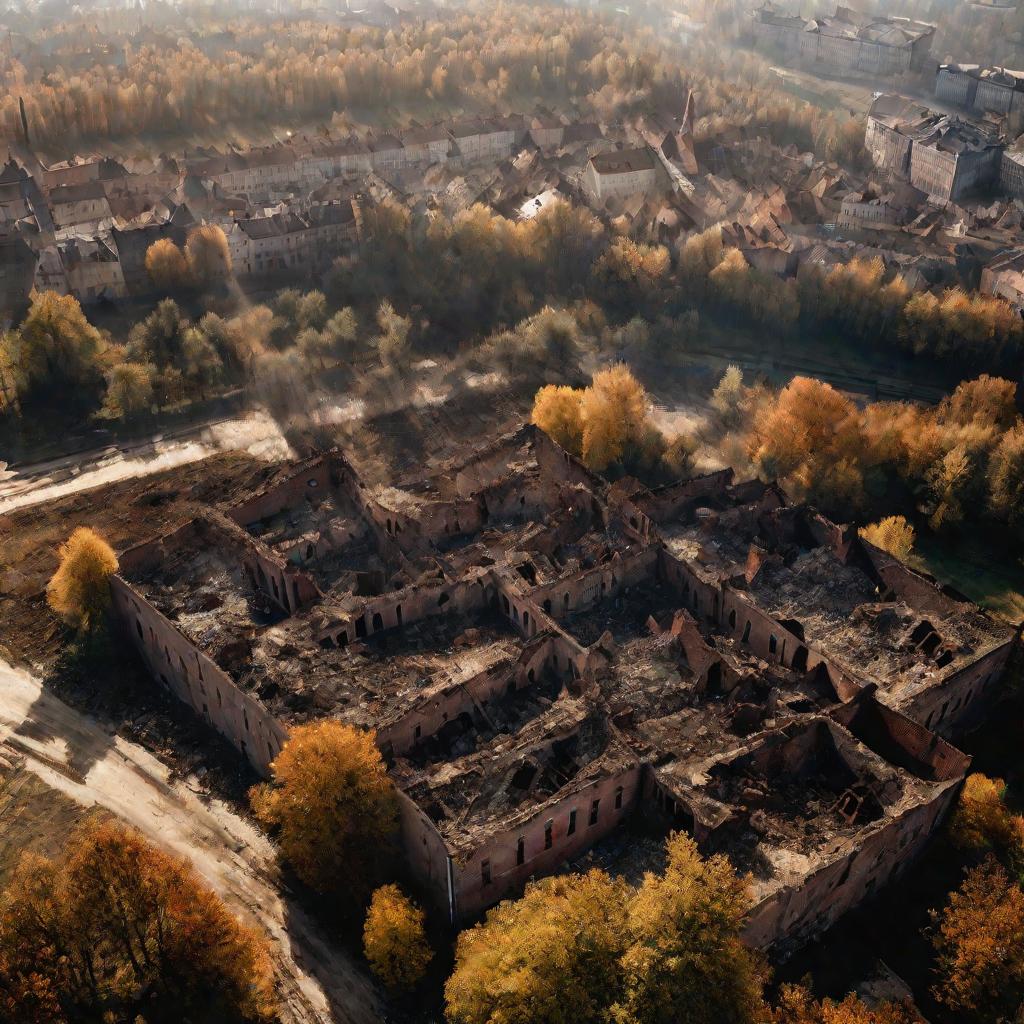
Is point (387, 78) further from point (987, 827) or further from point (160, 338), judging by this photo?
point (987, 827)

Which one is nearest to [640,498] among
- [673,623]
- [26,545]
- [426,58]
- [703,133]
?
[673,623]

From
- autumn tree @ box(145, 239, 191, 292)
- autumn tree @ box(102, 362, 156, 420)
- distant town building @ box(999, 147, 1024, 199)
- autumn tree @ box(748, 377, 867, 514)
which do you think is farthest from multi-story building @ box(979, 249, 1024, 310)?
autumn tree @ box(102, 362, 156, 420)

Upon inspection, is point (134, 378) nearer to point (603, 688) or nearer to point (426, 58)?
point (603, 688)

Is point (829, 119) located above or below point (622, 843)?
above

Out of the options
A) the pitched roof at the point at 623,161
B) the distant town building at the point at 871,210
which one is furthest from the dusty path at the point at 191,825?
the distant town building at the point at 871,210

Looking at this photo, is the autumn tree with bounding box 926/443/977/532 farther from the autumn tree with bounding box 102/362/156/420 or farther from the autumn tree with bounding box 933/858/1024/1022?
the autumn tree with bounding box 102/362/156/420

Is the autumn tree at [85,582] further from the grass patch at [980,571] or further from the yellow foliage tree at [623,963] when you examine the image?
the grass patch at [980,571]
